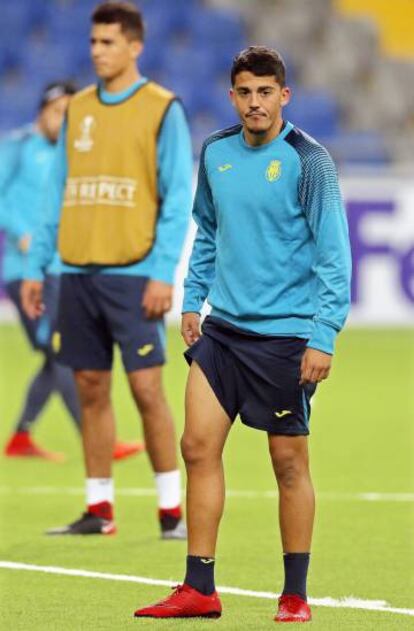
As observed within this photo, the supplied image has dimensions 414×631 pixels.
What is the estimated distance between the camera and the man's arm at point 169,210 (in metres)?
8.23

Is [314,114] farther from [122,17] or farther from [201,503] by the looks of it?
[201,503]

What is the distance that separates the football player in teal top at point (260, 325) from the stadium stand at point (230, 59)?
50.3 feet

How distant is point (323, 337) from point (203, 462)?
0.65 m

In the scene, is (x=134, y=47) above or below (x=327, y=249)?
above

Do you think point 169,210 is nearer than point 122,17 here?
Yes

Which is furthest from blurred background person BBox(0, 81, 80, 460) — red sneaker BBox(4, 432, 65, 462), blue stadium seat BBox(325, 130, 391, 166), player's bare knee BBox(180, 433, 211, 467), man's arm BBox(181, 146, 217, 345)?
blue stadium seat BBox(325, 130, 391, 166)

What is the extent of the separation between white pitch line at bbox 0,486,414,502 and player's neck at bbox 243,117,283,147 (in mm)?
3465

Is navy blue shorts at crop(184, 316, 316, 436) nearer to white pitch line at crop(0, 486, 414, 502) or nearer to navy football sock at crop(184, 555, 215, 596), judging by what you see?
navy football sock at crop(184, 555, 215, 596)

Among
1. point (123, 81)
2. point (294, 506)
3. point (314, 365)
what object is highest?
point (123, 81)

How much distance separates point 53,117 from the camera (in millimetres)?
11117

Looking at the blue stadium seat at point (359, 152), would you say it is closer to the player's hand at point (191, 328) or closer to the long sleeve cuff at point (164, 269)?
the long sleeve cuff at point (164, 269)

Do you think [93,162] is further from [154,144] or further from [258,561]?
[258,561]

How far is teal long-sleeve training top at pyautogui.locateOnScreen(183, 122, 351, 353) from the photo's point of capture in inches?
250

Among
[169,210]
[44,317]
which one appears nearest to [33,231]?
[44,317]
